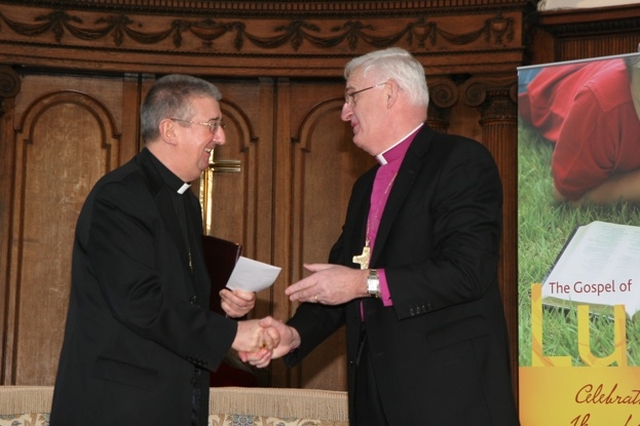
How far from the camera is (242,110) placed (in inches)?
237

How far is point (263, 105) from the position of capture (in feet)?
19.7

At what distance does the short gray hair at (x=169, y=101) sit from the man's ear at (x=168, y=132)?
0.01 metres

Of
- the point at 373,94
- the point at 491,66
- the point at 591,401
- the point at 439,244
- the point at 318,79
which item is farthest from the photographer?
the point at 318,79

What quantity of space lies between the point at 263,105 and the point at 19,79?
1403 mm

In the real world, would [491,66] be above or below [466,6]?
below

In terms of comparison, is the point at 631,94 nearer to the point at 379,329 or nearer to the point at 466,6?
the point at 466,6

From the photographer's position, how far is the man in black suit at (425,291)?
2.98m

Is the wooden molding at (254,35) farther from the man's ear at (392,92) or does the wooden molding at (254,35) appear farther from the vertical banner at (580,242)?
the man's ear at (392,92)

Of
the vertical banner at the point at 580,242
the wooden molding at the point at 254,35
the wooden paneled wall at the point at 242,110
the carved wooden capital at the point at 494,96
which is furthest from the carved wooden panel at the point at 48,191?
the vertical banner at the point at 580,242

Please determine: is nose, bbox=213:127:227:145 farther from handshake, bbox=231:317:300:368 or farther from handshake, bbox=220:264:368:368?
handshake, bbox=231:317:300:368

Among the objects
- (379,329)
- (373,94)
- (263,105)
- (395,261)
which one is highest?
(263,105)

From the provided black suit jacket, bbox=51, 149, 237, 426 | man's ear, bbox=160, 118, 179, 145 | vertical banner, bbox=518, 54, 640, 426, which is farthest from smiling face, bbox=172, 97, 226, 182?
vertical banner, bbox=518, 54, 640, 426

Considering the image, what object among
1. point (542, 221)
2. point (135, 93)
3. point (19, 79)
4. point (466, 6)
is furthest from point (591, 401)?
point (19, 79)

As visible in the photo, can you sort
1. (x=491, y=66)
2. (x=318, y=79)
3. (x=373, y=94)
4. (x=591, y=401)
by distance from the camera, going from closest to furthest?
(x=373, y=94) < (x=591, y=401) < (x=491, y=66) < (x=318, y=79)
